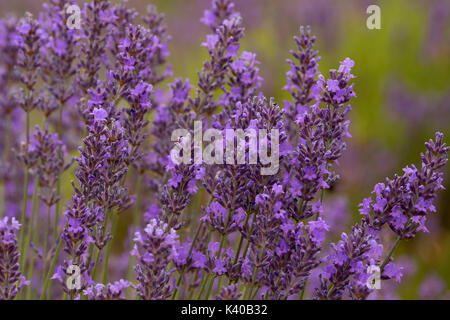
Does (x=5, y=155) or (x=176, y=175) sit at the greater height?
(x=176, y=175)

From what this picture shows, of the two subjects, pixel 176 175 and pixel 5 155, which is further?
pixel 5 155

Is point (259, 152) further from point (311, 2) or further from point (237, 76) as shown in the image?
point (311, 2)

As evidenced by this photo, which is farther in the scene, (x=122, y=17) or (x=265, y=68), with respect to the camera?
(x=265, y=68)

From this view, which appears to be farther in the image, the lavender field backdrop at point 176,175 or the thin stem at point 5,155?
the thin stem at point 5,155

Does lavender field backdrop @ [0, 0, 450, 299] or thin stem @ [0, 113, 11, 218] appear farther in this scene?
thin stem @ [0, 113, 11, 218]
